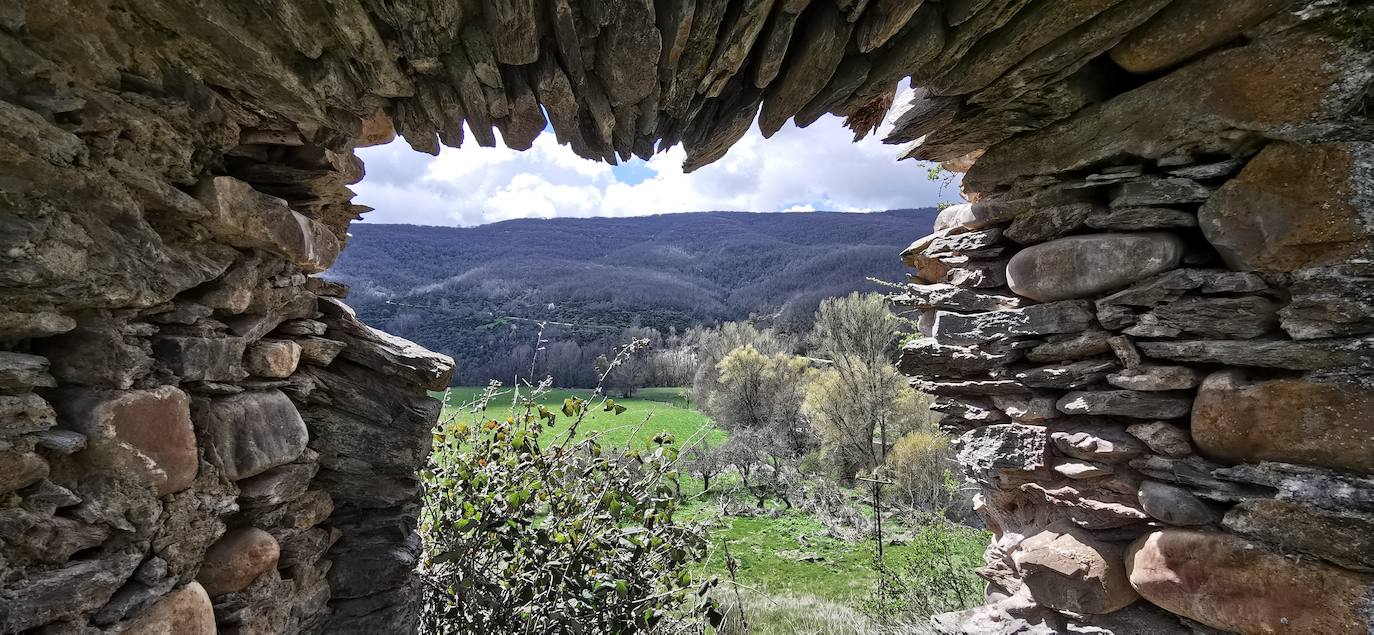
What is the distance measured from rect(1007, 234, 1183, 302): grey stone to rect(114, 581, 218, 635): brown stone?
3.37 meters

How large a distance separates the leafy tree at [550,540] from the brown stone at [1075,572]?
1645 millimetres

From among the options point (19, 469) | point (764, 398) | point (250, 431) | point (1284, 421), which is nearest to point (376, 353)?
point (250, 431)

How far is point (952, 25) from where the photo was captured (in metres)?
2.07

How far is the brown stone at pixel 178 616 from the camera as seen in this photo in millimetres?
1654

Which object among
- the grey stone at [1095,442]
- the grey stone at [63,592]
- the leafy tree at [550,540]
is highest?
the grey stone at [1095,442]

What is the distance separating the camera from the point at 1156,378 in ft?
7.13

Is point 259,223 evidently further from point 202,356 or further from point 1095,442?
point 1095,442

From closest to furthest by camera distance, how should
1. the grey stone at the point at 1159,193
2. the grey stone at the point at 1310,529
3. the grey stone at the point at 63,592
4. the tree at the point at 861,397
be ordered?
the grey stone at the point at 63,592
the grey stone at the point at 1310,529
the grey stone at the point at 1159,193
the tree at the point at 861,397

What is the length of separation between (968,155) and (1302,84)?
133cm

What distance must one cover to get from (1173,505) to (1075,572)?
1.53ft

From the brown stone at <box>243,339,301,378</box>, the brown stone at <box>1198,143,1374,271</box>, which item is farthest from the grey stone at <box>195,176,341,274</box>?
the brown stone at <box>1198,143,1374,271</box>

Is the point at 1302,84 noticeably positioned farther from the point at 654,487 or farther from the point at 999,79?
the point at 654,487

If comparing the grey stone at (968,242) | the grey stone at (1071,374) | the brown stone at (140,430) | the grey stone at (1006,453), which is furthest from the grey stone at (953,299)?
the brown stone at (140,430)

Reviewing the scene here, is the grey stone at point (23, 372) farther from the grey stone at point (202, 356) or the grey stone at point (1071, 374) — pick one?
the grey stone at point (1071, 374)
